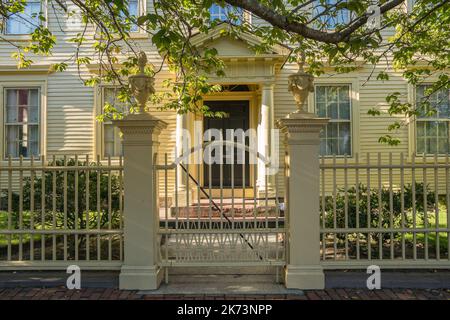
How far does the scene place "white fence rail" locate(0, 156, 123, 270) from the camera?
527 centimetres

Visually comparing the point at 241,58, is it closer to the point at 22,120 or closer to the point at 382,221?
the point at 382,221

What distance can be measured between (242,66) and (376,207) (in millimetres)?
5378

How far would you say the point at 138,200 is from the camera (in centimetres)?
512

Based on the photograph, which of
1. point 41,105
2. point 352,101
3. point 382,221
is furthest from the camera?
point 41,105

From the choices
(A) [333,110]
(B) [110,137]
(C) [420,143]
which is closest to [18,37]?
(B) [110,137]

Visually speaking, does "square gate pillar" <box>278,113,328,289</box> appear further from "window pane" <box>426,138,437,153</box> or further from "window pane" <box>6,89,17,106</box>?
"window pane" <box>6,89,17,106</box>

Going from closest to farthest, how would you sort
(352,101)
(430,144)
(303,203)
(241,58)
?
1. (303,203)
2. (241,58)
3. (352,101)
4. (430,144)

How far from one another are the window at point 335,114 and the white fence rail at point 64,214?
6.53m

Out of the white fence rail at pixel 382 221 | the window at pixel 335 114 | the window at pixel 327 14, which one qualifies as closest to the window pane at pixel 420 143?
the window at pixel 335 114

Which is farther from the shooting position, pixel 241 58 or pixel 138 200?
pixel 241 58

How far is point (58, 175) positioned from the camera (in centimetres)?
650

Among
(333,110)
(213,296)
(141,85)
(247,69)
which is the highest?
(247,69)

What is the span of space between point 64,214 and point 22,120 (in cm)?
818

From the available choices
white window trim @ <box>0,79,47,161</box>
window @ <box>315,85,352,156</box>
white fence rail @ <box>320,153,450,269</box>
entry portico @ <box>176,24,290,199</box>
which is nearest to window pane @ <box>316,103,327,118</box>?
window @ <box>315,85,352,156</box>
